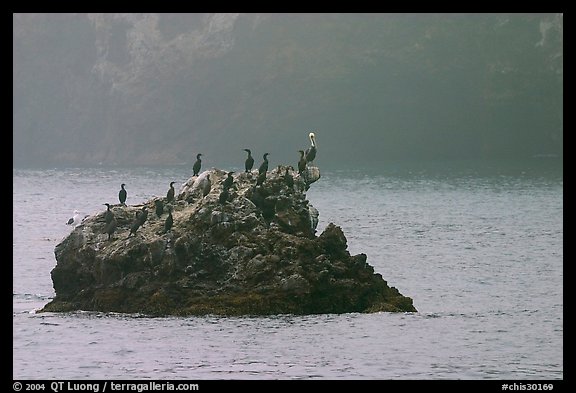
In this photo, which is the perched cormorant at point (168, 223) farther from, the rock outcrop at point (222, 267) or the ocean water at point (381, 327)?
the ocean water at point (381, 327)

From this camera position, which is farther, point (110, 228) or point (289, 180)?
point (289, 180)

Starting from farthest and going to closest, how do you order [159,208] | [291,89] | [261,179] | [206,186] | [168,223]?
1. [291,89]
2. [206,186]
3. [261,179]
4. [159,208]
5. [168,223]

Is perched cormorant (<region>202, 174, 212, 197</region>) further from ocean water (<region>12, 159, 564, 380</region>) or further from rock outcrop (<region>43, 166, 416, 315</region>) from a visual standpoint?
ocean water (<region>12, 159, 564, 380</region>)

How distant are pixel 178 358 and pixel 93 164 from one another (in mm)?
149119

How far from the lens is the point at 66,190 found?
11862 cm

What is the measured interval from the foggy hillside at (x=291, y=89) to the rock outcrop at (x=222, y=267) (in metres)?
132

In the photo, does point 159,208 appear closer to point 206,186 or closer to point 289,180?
point 206,186

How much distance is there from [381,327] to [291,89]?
14796cm

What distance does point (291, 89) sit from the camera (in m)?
183

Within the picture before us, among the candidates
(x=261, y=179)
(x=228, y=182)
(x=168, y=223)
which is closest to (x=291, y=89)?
(x=261, y=179)

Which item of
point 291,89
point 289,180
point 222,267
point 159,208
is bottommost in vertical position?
point 222,267

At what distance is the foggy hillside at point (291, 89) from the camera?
580ft

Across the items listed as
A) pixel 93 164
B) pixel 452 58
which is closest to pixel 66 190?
pixel 93 164
